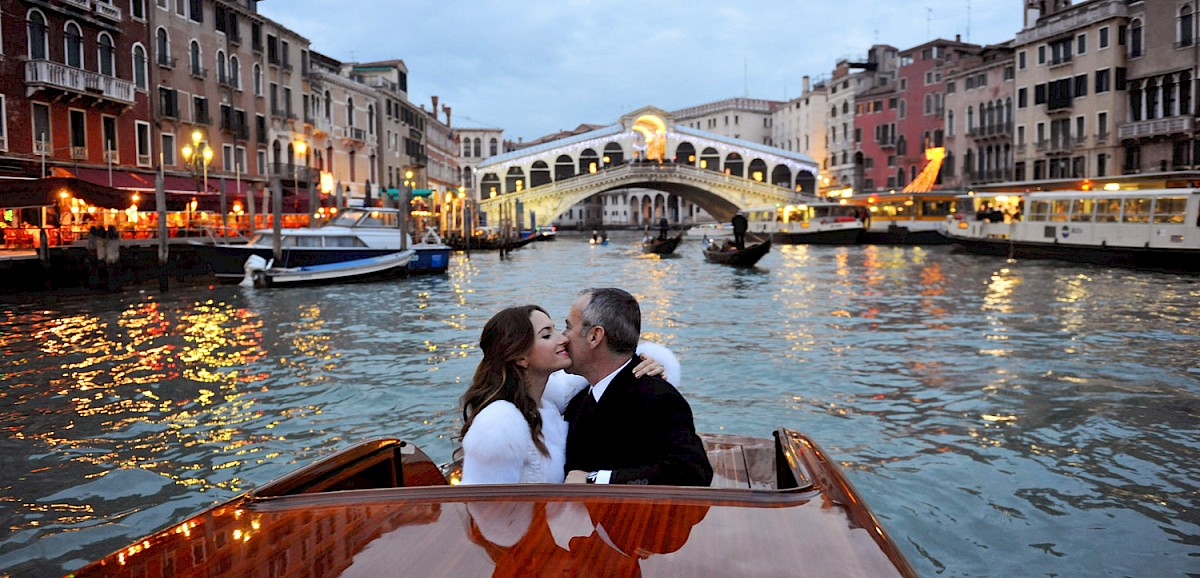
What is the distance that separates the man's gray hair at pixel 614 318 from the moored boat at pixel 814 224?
111 feet

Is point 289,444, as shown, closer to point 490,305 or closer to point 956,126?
point 490,305

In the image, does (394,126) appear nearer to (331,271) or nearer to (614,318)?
(331,271)

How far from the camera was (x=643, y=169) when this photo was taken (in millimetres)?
53156

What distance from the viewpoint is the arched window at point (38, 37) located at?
61.9 feet

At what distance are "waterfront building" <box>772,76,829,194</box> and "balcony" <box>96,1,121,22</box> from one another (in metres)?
45.8

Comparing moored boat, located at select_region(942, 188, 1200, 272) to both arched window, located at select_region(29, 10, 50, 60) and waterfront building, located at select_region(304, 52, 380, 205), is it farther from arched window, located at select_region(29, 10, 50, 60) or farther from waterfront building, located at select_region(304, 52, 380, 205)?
Answer: arched window, located at select_region(29, 10, 50, 60)

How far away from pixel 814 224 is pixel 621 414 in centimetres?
3953

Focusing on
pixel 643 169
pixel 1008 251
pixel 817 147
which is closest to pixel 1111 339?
pixel 1008 251

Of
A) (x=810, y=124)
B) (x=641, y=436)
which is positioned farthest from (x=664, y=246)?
(x=810, y=124)

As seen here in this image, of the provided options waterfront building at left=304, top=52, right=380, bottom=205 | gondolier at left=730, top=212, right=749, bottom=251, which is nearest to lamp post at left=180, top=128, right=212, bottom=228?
waterfront building at left=304, top=52, right=380, bottom=205

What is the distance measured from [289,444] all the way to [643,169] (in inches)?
1904

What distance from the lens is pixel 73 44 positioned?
66.5 feet

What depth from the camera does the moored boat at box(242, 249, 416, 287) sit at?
1772 cm

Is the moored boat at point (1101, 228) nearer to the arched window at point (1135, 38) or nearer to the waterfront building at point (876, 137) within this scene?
the arched window at point (1135, 38)
